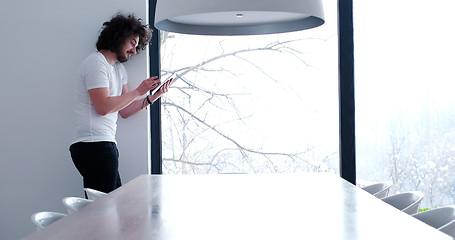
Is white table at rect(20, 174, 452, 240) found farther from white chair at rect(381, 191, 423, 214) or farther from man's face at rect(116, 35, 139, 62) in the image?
man's face at rect(116, 35, 139, 62)

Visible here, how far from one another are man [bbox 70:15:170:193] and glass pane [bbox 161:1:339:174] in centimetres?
91

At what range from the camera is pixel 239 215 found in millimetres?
2658

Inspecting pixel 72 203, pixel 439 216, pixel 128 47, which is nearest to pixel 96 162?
pixel 128 47

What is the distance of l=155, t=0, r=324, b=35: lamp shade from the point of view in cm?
291

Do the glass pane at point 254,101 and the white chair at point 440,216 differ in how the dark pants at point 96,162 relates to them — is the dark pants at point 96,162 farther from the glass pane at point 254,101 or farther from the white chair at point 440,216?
the white chair at point 440,216

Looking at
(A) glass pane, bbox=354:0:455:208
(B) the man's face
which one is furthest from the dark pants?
(A) glass pane, bbox=354:0:455:208

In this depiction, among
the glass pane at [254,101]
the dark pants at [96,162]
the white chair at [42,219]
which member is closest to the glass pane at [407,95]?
the glass pane at [254,101]

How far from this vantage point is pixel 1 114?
5.39m

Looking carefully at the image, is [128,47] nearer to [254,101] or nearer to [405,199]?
[254,101]

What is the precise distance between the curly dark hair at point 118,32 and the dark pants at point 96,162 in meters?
0.78

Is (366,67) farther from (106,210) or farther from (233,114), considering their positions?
(106,210)

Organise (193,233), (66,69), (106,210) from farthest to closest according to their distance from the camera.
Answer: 1. (66,69)
2. (106,210)
3. (193,233)

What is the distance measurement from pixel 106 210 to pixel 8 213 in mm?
2972

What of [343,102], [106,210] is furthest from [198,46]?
[106,210]
